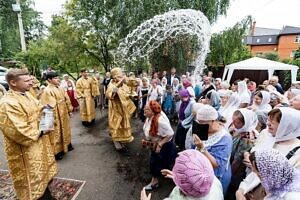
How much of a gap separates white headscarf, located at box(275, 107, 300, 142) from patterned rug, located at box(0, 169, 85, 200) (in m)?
3.10

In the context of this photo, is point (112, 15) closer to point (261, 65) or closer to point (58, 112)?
point (261, 65)

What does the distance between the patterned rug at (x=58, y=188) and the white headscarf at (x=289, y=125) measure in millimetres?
3104

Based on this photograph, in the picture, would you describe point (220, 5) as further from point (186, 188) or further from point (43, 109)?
point (186, 188)

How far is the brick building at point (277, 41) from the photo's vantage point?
43.2 metres

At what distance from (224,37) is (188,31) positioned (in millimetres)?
4593

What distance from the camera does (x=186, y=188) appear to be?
1412 millimetres

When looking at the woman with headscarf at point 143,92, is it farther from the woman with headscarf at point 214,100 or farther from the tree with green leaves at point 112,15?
the tree with green leaves at point 112,15

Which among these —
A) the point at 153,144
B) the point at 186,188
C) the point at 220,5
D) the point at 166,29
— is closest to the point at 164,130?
the point at 153,144

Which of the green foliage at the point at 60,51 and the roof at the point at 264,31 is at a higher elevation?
the roof at the point at 264,31

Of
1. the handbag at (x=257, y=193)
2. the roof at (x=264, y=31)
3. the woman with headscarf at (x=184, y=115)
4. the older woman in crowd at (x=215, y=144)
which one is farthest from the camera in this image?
the roof at (x=264, y=31)

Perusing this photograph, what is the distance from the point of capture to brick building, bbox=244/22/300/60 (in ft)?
142

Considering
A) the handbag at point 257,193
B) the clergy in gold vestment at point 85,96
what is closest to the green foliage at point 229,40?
the clergy in gold vestment at point 85,96

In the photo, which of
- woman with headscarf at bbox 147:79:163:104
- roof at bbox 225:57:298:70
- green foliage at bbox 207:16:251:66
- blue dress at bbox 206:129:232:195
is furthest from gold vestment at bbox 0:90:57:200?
green foliage at bbox 207:16:251:66

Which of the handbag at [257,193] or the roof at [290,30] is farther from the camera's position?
the roof at [290,30]
